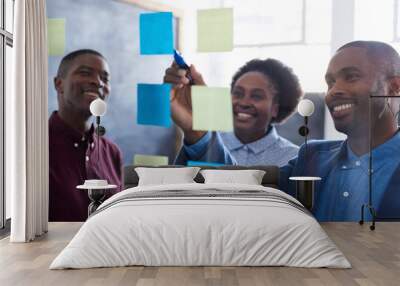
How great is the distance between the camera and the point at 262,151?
22.6ft

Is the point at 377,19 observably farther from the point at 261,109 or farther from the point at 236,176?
the point at 236,176

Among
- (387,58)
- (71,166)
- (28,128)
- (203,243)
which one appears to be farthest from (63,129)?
(387,58)

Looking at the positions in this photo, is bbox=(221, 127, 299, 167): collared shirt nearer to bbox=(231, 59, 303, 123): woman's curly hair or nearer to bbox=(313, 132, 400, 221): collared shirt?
bbox=(231, 59, 303, 123): woman's curly hair

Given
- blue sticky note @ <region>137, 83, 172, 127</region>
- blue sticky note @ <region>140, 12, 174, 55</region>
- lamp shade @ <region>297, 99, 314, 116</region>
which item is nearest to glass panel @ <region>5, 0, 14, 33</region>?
blue sticky note @ <region>140, 12, 174, 55</region>

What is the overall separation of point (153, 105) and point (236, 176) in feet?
4.73

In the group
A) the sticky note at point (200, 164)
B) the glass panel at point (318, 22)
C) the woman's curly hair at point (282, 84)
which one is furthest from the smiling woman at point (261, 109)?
the glass panel at point (318, 22)

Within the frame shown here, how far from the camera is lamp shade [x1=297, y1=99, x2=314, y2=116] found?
650cm

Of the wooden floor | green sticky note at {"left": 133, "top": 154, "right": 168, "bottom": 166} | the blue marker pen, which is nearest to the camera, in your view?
the wooden floor

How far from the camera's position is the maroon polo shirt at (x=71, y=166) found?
22.5ft

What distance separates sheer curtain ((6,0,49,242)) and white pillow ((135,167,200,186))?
1155mm

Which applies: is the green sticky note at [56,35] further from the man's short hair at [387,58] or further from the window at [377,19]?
the man's short hair at [387,58]

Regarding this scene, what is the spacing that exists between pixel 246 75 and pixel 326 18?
3.82 feet

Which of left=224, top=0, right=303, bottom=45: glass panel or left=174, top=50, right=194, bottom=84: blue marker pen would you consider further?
left=174, top=50, right=194, bottom=84: blue marker pen

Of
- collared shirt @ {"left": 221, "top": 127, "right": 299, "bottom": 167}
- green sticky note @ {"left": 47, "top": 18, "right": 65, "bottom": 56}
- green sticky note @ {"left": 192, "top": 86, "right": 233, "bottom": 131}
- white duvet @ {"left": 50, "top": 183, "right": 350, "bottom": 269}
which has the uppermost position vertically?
green sticky note @ {"left": 47, "top": 18, "right": 65, "bottom": 56}
